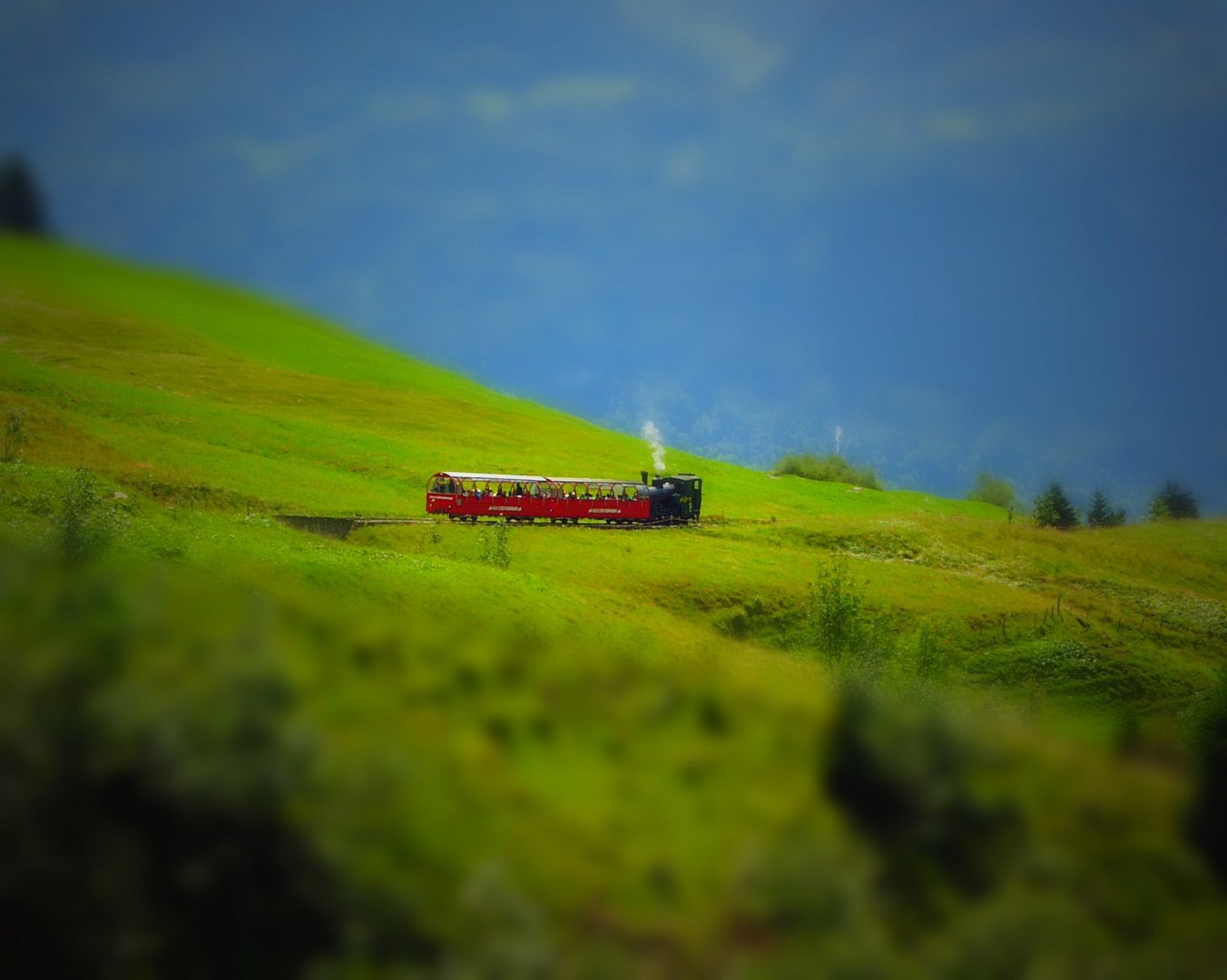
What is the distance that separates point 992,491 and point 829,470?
1009cm

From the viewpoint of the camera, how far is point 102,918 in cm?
546

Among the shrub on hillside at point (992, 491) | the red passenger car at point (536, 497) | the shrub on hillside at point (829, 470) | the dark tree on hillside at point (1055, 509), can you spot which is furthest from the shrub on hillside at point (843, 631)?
the shrub on hillside at point (829, 470)

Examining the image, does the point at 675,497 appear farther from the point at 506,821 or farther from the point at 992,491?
the point at 506,821

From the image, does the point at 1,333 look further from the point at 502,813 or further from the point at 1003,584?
the point at 1003,584

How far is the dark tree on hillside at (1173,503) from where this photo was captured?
32.7 meters

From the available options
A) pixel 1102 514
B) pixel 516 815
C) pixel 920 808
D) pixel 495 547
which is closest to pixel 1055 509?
pixel 1102 514

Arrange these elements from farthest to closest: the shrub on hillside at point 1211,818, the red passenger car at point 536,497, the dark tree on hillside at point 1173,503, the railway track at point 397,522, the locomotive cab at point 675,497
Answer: the locomotive cab at point 675,497
the red passenger car at point 536,497
the dark tree on hillside at point 1173,503
the railway track at point 397,522
the shrub on hillside at point 1211,818

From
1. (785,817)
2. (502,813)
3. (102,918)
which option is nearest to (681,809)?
(785,817)

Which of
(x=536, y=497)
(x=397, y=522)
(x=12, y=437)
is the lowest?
(x=397, y=522)

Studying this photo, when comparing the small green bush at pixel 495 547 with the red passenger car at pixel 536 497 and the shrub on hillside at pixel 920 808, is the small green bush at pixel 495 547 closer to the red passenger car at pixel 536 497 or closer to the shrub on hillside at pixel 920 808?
the red passenger car at pixel 536 497

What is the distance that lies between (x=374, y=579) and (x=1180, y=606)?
2817 cm

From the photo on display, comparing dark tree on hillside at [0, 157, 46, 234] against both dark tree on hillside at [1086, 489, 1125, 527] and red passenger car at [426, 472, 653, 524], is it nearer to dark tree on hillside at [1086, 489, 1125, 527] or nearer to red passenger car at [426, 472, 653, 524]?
red passenger car at [426, 472, 653, 524]

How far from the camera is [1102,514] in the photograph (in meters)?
41.6

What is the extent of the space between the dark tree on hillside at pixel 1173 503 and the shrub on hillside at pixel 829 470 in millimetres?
23984
